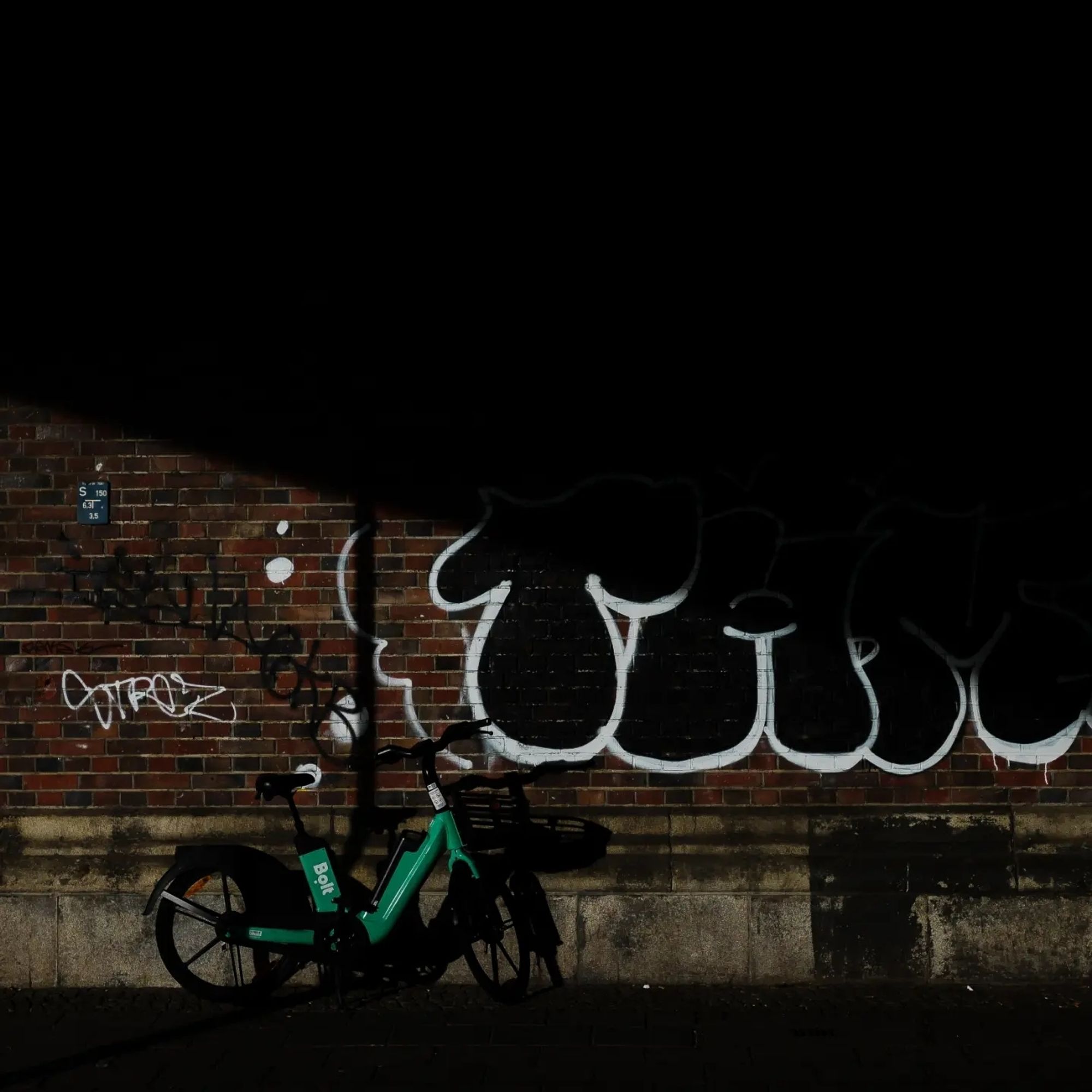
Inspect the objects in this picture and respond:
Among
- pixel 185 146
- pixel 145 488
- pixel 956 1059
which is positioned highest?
pixel 185 146

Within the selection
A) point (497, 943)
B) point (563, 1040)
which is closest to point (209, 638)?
point (497, 943)

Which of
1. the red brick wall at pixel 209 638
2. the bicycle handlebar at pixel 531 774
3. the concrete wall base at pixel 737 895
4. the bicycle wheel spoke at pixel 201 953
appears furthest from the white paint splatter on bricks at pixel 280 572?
the bicycle wheel spoke at pixel 201 953

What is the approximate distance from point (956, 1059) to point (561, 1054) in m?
1.51

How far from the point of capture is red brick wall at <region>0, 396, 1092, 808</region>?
6926mm

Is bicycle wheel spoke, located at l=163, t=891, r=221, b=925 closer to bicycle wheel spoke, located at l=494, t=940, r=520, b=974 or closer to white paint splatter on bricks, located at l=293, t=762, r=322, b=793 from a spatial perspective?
white paint splatter on bricks, located at l=293, t=762, r=322, b=793

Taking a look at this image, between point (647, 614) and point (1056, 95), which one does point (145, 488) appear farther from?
point (1056, 95)

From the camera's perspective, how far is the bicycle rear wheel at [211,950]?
651 cm

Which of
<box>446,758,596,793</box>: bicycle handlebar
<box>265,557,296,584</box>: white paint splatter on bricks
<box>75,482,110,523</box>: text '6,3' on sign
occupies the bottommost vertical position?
<box>446,758,596,793</box>: bicycle handlebar

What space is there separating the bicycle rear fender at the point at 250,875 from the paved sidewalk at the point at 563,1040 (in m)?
0.46

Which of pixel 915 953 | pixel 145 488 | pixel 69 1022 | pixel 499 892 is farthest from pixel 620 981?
pixel 145 488

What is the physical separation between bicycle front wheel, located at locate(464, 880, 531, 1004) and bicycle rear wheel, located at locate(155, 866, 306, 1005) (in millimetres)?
763

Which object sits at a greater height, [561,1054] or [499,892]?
[499,892]

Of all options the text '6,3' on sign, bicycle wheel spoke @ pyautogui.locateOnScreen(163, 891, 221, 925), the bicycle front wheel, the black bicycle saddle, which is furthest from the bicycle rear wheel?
the text '6,3' on sign

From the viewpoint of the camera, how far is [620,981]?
670cm
